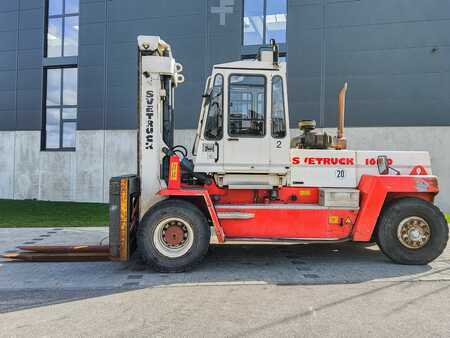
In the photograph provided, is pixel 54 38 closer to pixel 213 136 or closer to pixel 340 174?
pixel 213 136

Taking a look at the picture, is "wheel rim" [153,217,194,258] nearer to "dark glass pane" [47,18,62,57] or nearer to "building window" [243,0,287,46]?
"building window" [243,0,287,46]

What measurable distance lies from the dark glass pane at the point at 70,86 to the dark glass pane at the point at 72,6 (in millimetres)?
2786

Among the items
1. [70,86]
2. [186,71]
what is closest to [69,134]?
[70,86]

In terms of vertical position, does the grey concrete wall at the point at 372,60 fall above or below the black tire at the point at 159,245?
above

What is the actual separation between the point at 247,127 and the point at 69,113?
47.7ft

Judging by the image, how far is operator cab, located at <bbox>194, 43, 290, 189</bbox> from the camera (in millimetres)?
6645

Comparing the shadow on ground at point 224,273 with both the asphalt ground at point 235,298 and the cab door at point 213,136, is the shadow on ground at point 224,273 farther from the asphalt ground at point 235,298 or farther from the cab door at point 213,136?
the cab door at point 213,136

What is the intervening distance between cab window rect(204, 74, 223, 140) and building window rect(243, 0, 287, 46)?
10.4 metres

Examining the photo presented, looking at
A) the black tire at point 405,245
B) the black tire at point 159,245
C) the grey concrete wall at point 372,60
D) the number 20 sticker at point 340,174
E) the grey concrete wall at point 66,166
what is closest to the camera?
the black tire at point 159,245

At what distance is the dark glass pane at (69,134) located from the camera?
61.0 ft

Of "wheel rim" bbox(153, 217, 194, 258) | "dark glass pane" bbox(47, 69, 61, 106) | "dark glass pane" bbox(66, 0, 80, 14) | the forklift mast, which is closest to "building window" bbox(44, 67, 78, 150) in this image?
"dark glass pane" bbox(47, 69, 61, 106)

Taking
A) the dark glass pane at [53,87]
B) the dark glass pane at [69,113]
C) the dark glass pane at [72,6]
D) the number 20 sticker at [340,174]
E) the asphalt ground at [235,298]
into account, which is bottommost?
the asphalt ground at [235,298]

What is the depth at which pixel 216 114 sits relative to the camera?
666 centimetres

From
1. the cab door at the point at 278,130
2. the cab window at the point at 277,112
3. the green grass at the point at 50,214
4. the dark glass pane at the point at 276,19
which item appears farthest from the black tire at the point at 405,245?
the dark glass pane at the point at 276,19
